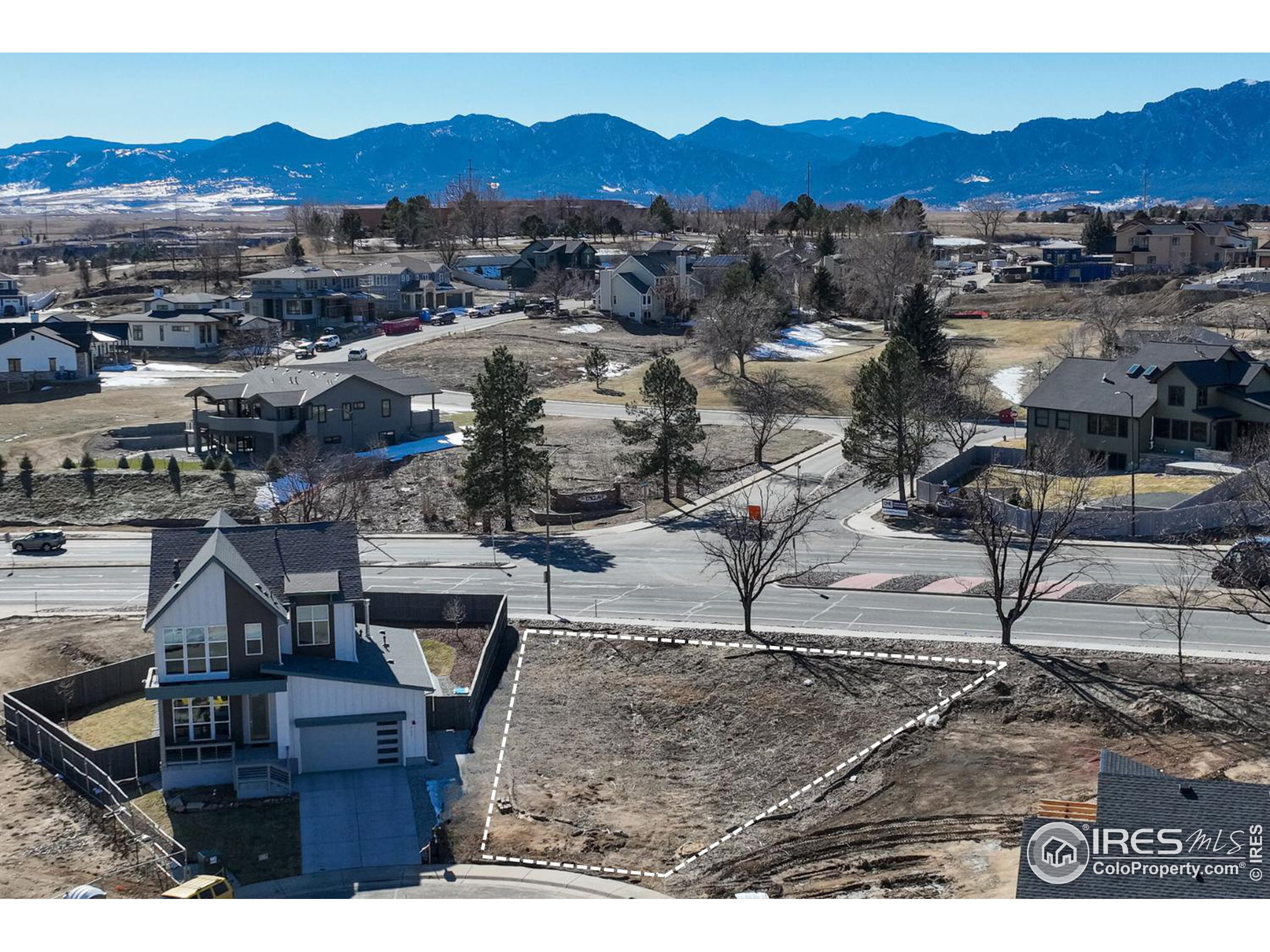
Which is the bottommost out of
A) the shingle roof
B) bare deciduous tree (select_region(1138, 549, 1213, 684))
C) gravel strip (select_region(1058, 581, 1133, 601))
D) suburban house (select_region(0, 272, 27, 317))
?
gravel strip (select_region(1058, 581, 1133, 601))

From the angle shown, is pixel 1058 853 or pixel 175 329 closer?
pixel 1058 853

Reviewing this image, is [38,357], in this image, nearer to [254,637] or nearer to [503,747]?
[254,637]

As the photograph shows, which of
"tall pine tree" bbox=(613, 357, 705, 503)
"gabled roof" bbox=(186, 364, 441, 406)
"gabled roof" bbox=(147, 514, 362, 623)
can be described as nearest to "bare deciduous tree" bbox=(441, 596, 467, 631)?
"gabled roof" bbox=(147, 514, 362, 623)

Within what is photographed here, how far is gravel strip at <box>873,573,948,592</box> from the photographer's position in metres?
52.5

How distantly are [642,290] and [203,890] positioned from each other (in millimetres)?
105184

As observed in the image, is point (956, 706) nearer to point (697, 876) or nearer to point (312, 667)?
point (697, 876)

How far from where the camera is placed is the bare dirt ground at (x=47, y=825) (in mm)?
32375

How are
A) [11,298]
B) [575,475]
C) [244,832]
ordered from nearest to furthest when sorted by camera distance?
[244,832] → [575,475] → [11,298]

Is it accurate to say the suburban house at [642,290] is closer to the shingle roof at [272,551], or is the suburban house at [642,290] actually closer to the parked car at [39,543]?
the parked car at [39,543]

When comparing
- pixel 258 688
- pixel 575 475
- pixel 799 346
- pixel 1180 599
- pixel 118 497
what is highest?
pixel 799 346

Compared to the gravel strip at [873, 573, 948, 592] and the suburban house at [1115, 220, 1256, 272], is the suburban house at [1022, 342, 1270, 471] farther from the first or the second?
the suburban house at [1115, 220, 1256, 272]

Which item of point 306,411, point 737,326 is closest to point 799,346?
point 737,326

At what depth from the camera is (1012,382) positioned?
3836 inches

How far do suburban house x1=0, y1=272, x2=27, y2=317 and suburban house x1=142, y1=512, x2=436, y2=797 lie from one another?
98.6 metres
